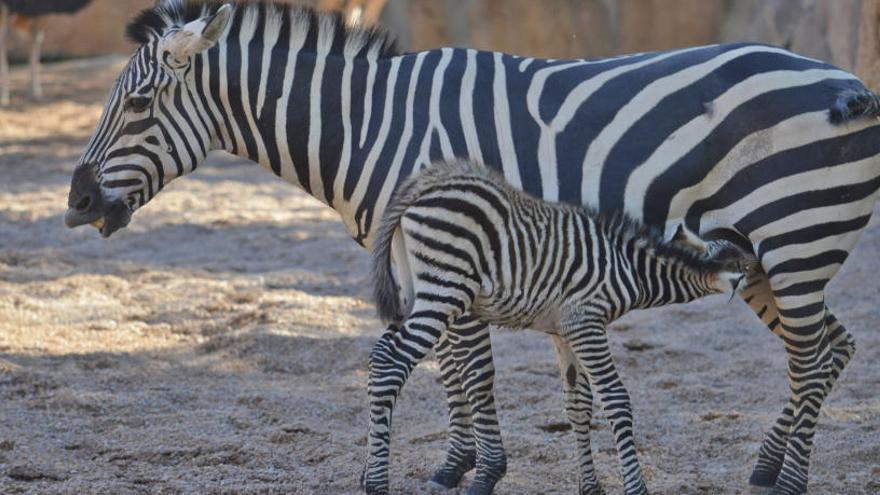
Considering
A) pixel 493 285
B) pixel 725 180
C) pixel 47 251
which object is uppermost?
pixel 725 180

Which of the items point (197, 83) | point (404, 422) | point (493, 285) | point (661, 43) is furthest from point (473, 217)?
point (661, 43)

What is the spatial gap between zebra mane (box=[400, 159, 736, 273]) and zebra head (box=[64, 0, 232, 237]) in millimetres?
1075

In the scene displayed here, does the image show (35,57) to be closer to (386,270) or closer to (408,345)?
(386,270)

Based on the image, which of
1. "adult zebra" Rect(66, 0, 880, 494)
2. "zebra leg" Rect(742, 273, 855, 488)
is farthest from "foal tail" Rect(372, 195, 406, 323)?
"zebra leg" Rect(742, 273, 855, 488)

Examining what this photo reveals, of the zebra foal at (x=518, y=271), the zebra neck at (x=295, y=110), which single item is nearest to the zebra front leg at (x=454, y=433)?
the zebra foal at (x=518, y=271)

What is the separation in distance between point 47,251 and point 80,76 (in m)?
8.84

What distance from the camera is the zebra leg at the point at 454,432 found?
571 centimetres

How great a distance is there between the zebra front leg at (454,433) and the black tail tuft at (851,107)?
72.6 inches

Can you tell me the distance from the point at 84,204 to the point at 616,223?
228cm

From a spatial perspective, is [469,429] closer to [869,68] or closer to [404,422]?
[404,422]

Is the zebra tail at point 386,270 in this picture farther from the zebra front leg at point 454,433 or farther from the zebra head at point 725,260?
the zebra head at point 725,260

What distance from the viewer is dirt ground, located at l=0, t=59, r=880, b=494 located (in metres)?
5.83

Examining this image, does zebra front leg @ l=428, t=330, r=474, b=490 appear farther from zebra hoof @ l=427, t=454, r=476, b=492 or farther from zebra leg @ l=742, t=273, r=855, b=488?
zebra leg @ l=742, t=273, r=855, b=488

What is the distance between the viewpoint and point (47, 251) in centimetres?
1053
